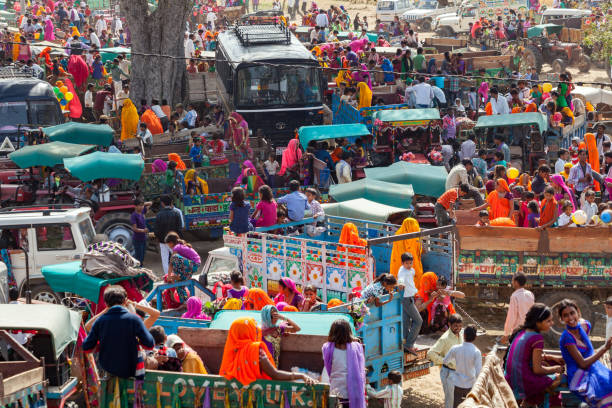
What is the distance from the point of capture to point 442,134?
2095cm

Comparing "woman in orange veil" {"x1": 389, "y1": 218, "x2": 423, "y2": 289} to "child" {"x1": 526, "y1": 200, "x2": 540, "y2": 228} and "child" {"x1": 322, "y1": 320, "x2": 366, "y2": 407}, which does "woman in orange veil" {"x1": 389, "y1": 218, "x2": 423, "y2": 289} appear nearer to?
"child" {"x1": 526, "y1": 200, "x2": 540, "y2": 228}

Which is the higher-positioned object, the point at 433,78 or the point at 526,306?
the point at 433,78

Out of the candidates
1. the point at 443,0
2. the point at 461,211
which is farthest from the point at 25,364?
the point at 443,0

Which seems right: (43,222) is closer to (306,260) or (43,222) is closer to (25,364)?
(306,260)

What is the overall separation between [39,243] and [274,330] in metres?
6.02

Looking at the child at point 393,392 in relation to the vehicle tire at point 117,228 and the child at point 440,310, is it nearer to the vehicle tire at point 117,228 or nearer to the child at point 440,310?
the child at point 440,310

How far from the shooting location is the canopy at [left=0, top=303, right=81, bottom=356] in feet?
28.5

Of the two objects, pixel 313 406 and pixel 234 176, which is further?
pixel 234 176

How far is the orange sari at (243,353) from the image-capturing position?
8.12 metres

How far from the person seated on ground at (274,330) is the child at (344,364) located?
0.58 metres

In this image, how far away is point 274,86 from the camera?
21844 millimetres

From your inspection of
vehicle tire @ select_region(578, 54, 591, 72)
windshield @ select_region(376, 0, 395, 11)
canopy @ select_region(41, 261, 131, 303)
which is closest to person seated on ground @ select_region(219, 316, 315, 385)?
canopy @ select_region(41, 261, 131, 303)

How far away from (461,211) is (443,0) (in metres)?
40.4

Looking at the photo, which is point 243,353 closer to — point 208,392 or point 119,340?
point 208,392
